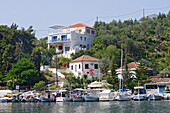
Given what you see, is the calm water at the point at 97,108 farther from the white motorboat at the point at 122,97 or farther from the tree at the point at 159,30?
the tree at the point at 159,30

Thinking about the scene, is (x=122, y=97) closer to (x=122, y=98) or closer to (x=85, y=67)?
(x=122, y=98)

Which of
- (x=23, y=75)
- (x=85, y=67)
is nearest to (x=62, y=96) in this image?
(x=23, y=75)

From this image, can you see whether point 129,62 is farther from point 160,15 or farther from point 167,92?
point 160,15

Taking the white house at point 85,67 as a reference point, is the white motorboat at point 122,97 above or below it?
below

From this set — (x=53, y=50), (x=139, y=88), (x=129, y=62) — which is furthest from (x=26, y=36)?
(x=139, y=88)

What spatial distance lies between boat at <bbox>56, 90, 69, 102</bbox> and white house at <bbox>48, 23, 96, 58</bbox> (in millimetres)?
28214

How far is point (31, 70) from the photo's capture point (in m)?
66.2

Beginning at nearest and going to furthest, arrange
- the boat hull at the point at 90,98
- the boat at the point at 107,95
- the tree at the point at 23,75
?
the boat hull at the point at 90,98 → the boat at the point at 107,95 → the tree at the point at 23,75

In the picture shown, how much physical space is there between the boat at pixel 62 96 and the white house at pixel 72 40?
28214mm

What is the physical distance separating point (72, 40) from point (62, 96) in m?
33.5

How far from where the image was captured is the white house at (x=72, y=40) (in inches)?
3492

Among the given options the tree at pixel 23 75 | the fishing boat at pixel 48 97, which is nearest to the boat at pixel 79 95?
the fishing boat at pixel 48 97

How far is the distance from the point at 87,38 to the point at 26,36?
20.4m

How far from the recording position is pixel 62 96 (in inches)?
2286
